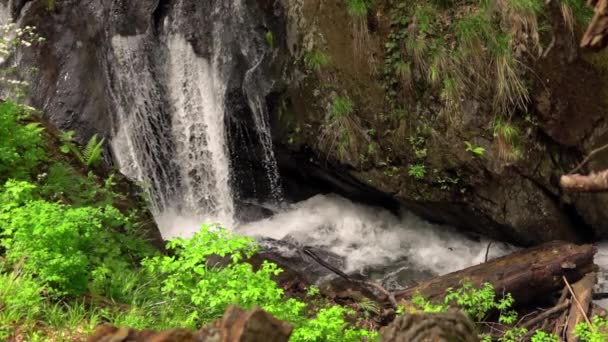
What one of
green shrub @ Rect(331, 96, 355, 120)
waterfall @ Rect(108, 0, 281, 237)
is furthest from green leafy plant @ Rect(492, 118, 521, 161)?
waterfall @ Rect(108, 0, 281, 237)

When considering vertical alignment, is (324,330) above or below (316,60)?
below

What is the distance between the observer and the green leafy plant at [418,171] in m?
6.48

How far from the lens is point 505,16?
5.81m

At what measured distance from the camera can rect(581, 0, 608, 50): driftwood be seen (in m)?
2.01

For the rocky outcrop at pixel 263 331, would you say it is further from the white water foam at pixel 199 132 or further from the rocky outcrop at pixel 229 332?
the white water foam at pixel 199 132

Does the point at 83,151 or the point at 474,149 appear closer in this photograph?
the point at 83,151

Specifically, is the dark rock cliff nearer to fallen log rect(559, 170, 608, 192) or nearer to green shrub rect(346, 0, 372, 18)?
green shrub rect(346, 0, 372, 18)

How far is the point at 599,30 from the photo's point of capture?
79.5 inches

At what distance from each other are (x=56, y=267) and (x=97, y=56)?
14.8 feet

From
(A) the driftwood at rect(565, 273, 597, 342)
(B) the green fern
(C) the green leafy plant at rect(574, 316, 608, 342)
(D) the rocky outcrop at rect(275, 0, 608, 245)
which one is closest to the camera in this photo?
(C) the green leafy plant at rect(574, 316, 608, 342)

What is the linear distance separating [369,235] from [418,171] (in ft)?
4.23

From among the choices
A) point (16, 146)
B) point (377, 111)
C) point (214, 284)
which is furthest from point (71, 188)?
point (377, 111)

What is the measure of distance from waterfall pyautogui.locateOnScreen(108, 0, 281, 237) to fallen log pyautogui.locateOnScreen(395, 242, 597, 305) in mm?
3182

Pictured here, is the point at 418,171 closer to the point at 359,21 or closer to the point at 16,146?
the point at 359,21
